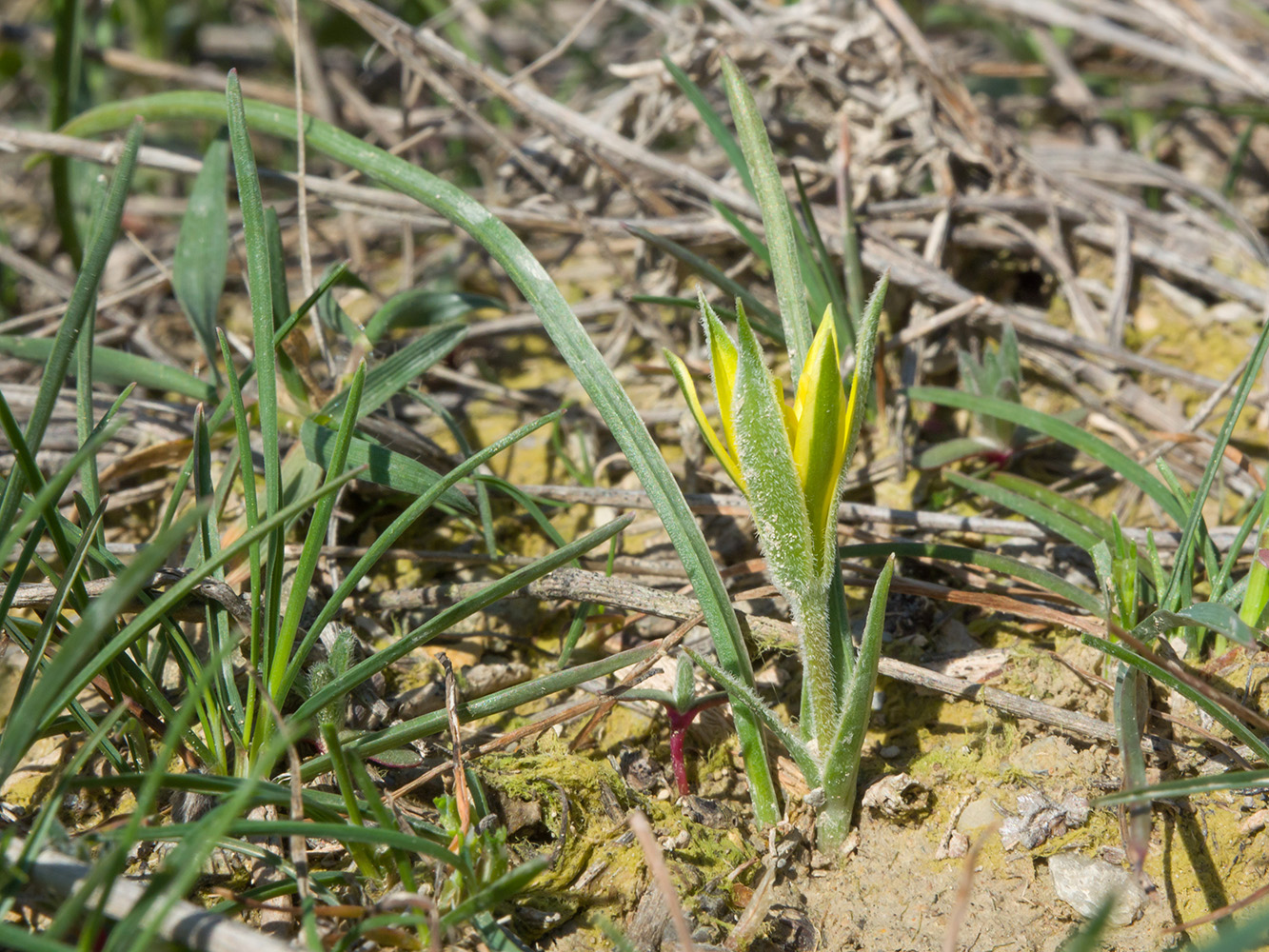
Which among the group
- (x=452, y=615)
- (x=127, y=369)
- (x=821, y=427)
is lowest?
(x=452, y=615)

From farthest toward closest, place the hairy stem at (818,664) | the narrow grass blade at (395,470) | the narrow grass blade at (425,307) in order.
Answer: the narrow grass blade at (425,307)
the narrow grass blade at (395,470)
the hairy stem at (818,664)

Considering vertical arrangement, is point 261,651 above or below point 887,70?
below

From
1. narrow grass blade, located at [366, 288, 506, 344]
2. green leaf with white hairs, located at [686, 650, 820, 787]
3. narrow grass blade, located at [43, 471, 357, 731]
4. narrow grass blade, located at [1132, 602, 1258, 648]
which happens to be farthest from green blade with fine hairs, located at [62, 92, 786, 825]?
narrow grass blade, located at [1132, 602, 1258, 648]

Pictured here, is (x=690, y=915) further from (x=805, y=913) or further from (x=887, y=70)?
(x=887, y=70)

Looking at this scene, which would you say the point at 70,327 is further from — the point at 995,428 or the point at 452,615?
the point at 995,428

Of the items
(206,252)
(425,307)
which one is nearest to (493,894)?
(425,307)

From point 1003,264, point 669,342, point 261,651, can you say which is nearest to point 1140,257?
point 1003,264

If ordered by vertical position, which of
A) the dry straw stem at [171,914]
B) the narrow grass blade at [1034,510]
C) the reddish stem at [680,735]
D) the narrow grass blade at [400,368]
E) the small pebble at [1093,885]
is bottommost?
the small pebble at [1093,885]

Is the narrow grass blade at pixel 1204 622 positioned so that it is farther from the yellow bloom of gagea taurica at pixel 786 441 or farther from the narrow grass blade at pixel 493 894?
the narrow grass blade at pixel 493 894

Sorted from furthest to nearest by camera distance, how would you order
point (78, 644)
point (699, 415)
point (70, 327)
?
point (70, 327)
point (699, 415)
point (78, 644)

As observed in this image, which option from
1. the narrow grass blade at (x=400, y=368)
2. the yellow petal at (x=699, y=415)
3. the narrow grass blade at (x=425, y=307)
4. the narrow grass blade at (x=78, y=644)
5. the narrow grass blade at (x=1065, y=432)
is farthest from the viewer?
the narrow grass blade at (x=425, y=307)

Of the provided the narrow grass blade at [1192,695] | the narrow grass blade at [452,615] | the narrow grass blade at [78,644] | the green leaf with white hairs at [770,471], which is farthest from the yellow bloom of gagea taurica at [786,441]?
the narrow grass blade at [78,644]
